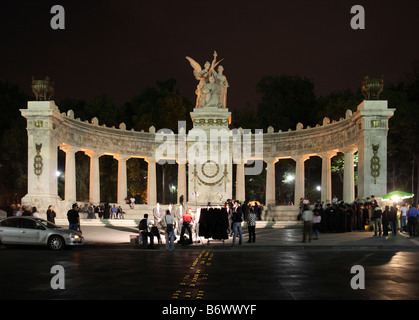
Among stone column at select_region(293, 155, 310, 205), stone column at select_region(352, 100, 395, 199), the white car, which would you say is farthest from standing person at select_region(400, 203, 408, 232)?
stone column at select_region(293, 155, 310, 205)

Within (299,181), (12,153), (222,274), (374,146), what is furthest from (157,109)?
(222,274)

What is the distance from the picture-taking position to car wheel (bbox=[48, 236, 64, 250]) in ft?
86.9

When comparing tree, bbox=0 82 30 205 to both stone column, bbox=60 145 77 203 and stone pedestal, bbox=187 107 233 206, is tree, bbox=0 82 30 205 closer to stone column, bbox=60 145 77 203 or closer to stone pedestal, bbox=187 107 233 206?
stone column, bbox=60 145 77 203

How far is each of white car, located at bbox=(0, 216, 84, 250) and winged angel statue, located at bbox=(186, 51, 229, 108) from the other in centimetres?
2917

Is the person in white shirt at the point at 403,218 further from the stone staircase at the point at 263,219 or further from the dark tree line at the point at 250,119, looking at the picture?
the dark tree line at the point at 250,119

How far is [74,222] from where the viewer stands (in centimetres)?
2956

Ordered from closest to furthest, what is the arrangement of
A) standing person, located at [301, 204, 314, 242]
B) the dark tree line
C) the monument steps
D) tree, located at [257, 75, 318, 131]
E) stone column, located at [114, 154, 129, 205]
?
standing person, located at [301, 204, 314, 242] → the monument steps → stone column, located at [114, 154, 129, 205] → the dark tree line → tree, located at [257, 75, 318, 131]

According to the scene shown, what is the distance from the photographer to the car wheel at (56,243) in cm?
2648

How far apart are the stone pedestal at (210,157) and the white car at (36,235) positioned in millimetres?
26196

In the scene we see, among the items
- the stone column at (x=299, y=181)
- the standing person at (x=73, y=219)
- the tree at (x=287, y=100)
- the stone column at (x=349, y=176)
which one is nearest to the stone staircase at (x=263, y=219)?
the stone column at (x=299, y=181)

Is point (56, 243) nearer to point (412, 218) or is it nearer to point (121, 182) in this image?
point (412, 218)
